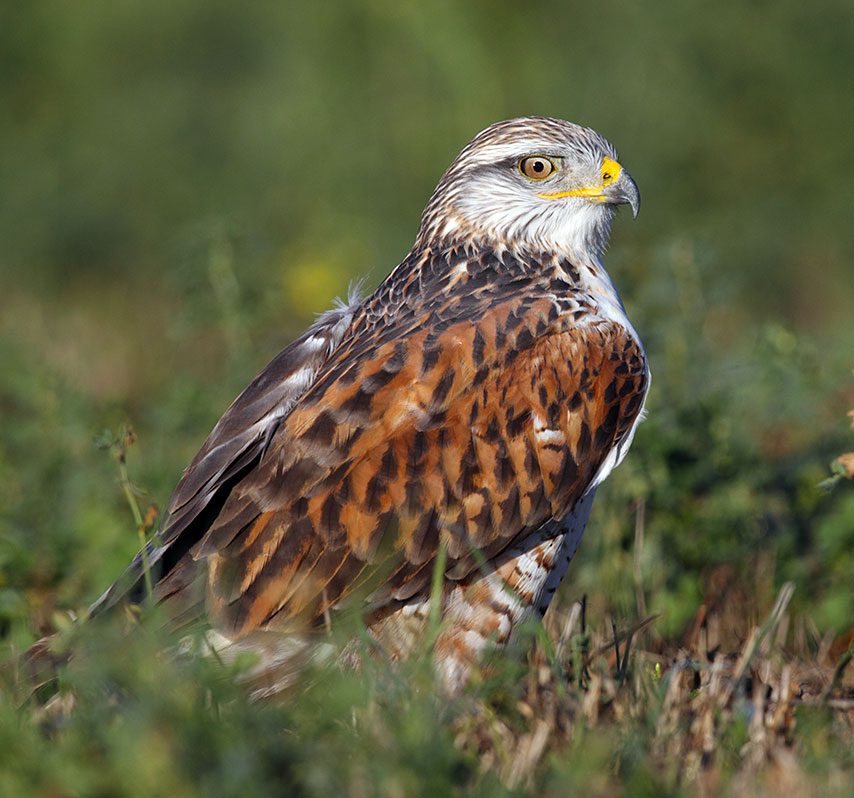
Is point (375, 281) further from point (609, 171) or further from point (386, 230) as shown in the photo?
point (609, 171)

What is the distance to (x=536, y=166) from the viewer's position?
4887mm

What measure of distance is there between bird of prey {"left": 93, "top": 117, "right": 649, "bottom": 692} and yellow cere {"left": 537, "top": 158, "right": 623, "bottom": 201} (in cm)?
43

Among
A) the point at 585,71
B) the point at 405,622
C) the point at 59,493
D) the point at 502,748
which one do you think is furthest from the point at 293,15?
the point at 502,748

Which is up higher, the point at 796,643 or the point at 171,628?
the point at 171,628

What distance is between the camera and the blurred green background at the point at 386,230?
5348 mm

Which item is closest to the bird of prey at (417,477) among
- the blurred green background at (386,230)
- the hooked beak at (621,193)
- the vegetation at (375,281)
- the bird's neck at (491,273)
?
the bird's neck at (491,273)

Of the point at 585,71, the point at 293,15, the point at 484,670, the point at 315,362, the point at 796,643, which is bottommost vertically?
the point at 796,643

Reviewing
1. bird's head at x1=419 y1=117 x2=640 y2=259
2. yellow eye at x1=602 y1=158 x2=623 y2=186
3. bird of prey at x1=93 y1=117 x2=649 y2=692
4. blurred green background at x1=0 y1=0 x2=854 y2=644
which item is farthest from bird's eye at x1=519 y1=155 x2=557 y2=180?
blurred green background at x1=0 y1=0 x2=854 y2=644

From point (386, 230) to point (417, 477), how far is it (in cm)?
697

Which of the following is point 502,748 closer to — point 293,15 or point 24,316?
point 24,316

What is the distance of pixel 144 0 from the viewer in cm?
1340

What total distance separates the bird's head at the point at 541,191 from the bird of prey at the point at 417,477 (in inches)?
12.8

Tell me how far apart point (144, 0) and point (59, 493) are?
8720 millimetres

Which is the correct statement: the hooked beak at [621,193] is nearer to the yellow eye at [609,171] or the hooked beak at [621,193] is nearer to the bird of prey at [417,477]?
the yellow eye at [609,171]
